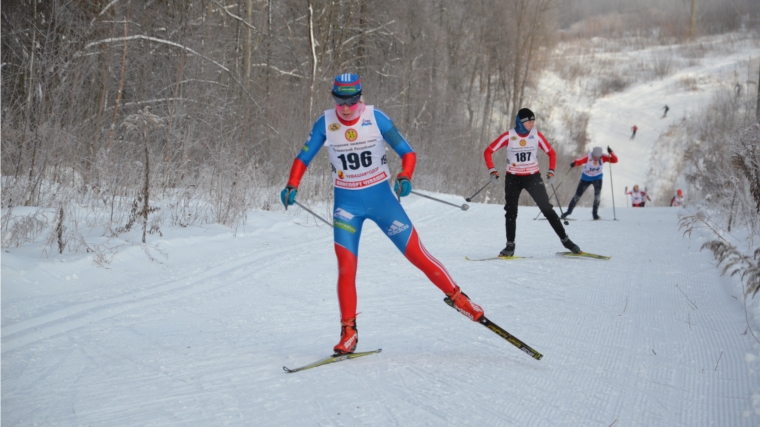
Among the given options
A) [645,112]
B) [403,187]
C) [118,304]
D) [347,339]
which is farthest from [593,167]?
[645,112]

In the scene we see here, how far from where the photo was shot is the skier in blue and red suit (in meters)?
4.77

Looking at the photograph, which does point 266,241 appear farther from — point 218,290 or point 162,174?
point 218,290

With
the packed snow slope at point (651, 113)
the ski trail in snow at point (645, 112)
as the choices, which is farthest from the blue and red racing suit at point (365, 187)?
the ski trail in snow at point (645, 112)

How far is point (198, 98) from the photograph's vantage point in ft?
50.8

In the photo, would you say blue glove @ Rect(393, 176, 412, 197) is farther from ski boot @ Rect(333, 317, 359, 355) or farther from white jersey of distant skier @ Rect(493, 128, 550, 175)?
white jersey of distant skier @ Rect(493, 128, 550, 175)

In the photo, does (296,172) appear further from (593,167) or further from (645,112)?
(645,112)

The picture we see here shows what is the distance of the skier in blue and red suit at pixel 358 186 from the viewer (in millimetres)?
4766

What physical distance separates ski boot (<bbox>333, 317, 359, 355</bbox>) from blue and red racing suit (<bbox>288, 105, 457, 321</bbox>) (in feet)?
0.91

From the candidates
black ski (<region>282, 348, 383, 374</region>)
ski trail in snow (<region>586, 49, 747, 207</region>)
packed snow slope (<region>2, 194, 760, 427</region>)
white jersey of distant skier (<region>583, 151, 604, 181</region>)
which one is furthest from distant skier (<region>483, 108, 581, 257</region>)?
ski trail in snow (<region>586, 49, 747, 207</region>)

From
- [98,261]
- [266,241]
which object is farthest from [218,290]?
[266,241]

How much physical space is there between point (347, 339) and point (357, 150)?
59.2 inches

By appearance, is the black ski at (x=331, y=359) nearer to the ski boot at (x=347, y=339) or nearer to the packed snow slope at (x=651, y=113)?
the ski boot at (x=347, y=339)

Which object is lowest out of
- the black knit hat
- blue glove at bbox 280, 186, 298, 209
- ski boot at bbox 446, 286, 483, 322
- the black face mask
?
ski boot at bbox 446, 286, 483, 322

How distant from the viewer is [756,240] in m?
8.69
